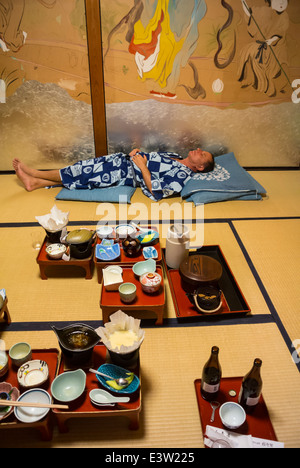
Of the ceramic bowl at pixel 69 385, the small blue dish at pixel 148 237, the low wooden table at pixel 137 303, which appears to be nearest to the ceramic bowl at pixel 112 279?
the low wooden table at pixel 137 303

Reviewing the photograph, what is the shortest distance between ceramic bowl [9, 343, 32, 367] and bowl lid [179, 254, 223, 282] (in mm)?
1020

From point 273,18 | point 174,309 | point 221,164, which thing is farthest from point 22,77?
point 174,309

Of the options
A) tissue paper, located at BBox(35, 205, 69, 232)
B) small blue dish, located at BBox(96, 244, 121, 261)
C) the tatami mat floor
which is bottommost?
the tatami mat floor

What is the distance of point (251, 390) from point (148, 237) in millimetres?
1256

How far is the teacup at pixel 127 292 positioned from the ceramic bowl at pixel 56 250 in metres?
0.57

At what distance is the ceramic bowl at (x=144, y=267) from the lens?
2125mm

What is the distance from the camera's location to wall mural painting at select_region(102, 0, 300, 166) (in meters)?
3.39

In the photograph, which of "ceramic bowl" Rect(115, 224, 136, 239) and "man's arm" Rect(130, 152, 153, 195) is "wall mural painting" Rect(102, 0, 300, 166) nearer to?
"man's arm" Rect(130, 152, 153, 195)

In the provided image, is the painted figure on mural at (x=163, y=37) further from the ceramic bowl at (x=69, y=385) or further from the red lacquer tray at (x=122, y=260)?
the ceramic bowl at (x=69, y=385)

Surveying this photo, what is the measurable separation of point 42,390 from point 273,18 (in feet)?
13.3

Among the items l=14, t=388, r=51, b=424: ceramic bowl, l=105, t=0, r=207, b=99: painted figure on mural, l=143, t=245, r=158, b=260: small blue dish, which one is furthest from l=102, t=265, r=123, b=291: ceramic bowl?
l=105, t=0, r=207, b=99: painted figure on mural

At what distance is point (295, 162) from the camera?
430 centimetres

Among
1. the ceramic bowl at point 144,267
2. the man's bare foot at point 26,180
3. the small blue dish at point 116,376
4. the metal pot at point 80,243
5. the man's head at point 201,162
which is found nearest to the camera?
the small blue dish at point 116,376

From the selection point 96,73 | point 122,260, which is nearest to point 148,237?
point 122,260
